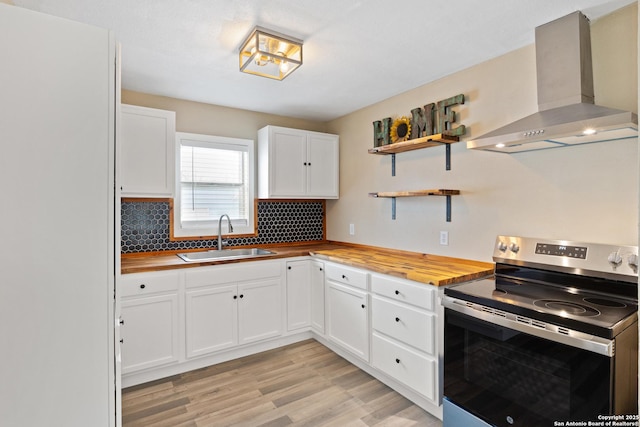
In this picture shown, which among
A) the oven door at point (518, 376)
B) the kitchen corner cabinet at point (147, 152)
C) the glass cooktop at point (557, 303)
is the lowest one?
the oven door at point (518, 376)

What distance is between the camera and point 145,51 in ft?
7.38

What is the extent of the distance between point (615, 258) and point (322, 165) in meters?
2.66

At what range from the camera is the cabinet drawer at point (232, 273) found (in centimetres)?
272

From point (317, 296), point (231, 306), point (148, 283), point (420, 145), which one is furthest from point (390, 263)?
point (148, 283)

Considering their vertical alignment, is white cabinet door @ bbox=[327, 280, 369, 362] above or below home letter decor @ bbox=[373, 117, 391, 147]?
below

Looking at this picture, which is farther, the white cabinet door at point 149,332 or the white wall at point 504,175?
the white cabinet door at point 149,332

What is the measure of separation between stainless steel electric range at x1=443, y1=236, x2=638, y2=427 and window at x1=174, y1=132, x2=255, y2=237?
7.81 ft

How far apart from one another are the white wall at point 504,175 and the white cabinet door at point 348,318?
27.8 inches

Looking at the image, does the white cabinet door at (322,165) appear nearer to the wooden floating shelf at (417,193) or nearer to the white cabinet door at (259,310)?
the wooden floating shelf at (417,193)

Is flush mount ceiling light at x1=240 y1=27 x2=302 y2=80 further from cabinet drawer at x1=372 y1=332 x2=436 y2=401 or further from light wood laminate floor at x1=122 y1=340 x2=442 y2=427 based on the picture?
light wood laminate floor at x1=122 y1=340 x2=442 y2=427

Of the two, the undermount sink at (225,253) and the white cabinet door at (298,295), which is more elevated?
the undermount sink at (225,253)

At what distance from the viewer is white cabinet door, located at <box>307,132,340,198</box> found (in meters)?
3.70

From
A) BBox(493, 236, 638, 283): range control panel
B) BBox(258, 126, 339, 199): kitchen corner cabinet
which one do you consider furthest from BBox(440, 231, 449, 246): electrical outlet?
BBox(258, 126, 339, 199): kitchen corner cabinet

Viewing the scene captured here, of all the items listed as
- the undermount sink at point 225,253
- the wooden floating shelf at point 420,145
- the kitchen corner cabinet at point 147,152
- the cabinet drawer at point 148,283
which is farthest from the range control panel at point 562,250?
the kitchen corner cabinet at point 147,152
